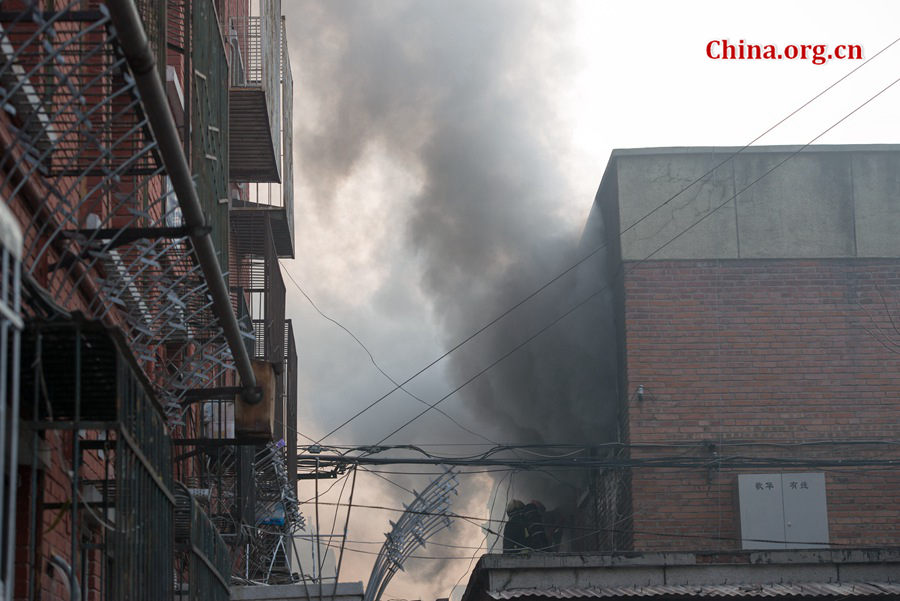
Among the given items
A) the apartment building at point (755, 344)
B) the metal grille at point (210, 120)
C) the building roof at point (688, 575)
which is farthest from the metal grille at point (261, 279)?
the metal grille at point (210, 120)

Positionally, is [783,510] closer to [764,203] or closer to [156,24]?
[764,203]

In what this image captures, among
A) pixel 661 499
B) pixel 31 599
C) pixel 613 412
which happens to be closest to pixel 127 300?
pixel 31 599

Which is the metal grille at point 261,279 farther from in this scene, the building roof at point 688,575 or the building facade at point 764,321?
the building facade at point 764,321

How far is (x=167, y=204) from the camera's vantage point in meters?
9.58

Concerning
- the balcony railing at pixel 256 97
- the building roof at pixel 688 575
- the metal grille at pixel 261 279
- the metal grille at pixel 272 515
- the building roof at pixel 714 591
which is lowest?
the building roof at pixel 714 591

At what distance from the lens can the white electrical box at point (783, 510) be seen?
1969cm

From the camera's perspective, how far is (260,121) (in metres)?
13.9

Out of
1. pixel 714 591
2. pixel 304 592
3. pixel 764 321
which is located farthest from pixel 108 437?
pixel 764 321

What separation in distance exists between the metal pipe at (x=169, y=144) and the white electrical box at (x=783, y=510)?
44.4 ft

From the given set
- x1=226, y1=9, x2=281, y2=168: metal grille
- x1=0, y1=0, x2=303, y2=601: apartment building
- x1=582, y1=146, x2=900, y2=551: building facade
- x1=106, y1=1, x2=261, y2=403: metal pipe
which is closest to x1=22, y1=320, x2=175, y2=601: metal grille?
x1=0, y1=0, x2=303, y2=601: apartment building

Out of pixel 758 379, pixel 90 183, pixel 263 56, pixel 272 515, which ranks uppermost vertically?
pixel 263 56

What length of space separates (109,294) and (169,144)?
5.36 ft

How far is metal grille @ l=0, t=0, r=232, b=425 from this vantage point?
4844 millimetres

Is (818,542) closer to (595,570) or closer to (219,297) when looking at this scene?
(595,570)
